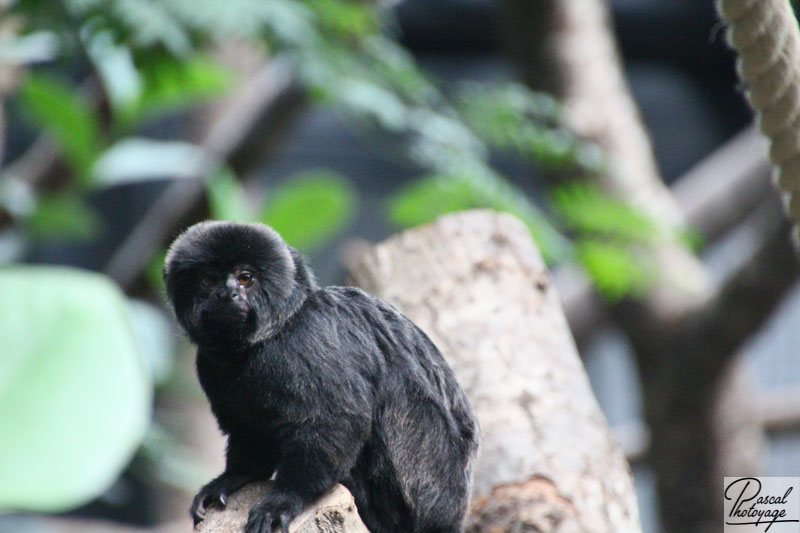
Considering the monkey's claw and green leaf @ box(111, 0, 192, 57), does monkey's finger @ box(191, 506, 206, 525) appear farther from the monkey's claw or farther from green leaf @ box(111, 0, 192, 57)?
green leaf @ box(111, 0, 192, 57)

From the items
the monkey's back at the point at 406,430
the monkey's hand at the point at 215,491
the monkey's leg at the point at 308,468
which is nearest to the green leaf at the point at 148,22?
the monkey's back at the point at 406,430

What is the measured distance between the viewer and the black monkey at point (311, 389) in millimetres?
1712

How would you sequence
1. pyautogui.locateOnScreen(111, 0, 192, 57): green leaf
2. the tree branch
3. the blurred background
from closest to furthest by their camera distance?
the blurred background → pyautogui.locateOnScreen(111, 0, 192, 57): green leaf → the tree branch

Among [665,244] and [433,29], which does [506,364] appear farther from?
[433,29]

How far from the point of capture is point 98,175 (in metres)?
4.34

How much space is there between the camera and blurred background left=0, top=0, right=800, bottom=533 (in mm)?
2381

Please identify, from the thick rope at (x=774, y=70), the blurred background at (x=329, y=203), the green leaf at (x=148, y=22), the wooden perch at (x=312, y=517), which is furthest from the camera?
the green leaf at (x=148, y=22)

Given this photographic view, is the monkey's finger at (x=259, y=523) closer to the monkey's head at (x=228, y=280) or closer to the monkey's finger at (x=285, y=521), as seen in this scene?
the monkey's finger at (x=285, y=521)

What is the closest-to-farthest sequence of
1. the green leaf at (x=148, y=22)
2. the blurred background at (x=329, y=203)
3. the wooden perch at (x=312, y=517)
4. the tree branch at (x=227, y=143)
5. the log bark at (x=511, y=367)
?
the wooden perch at (x=312, y=517) < the log bark at (x=511, y=367) < the blurred background at (x=329, y=203) < the green leaf at (x=148, y=22) < the tree branch at (x=227, y=143)

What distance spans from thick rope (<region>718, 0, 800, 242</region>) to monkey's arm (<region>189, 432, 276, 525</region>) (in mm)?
1150

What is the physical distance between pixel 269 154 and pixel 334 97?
142 centimetres

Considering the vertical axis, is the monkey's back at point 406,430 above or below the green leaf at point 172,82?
below

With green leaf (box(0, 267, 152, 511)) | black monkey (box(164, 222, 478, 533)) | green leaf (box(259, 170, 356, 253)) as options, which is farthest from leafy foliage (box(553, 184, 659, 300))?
green leaf (box(0, 267, 152, 511))

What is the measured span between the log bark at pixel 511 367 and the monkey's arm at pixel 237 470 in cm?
52
